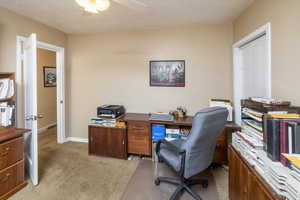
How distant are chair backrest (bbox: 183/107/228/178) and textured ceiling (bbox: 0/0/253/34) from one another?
1.55 meters

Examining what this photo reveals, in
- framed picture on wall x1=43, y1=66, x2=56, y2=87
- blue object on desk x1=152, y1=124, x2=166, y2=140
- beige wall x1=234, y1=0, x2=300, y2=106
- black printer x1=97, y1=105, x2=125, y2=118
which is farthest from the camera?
framed picture on wall x1=43, y1=66, x2=56, y2=87

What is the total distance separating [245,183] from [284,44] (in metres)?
1.31

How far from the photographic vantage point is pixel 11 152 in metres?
1.83

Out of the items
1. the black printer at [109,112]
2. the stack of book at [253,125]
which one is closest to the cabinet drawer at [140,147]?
the black printer at [109,112]

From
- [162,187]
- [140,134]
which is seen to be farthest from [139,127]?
[162,187]

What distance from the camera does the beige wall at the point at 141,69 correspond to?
295 cm

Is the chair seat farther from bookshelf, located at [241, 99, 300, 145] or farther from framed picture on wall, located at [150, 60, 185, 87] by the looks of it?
framed picture on wall, located at [150, 60, 185, 87]

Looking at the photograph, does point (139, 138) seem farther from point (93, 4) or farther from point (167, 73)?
point (93, 4)

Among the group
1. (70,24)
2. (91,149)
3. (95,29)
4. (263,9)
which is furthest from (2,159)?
(263,9)

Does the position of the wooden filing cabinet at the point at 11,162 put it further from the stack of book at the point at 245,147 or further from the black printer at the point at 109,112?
the stack of book at the point at 245,147

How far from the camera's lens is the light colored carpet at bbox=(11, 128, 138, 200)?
75.3 inches

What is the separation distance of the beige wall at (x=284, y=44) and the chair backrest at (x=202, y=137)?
1.87 ft

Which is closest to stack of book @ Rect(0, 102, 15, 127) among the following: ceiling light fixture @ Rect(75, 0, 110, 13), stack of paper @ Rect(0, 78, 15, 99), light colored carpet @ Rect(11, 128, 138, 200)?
stack of paper @ Rect(0, 78, 15, 99)

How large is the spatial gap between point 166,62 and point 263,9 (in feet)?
5.33
